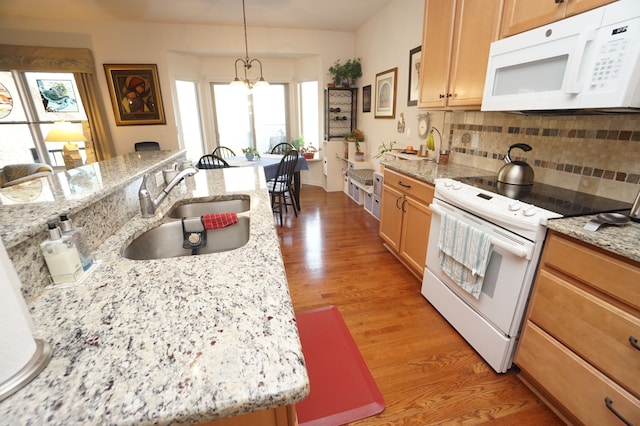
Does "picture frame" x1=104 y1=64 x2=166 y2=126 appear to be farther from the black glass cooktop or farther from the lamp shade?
the black glass cooktop

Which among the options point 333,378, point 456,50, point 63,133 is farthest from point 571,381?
point 63,133

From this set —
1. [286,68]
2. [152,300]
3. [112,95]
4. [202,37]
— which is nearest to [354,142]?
[286,68]

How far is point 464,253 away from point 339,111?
3.89 meters

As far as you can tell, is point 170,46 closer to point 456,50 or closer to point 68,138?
point 68,138

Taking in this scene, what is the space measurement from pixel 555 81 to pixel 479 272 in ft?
3.28

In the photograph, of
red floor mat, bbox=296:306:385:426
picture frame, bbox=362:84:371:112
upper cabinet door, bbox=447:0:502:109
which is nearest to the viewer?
red floor mat, bbox=296:306:385:426

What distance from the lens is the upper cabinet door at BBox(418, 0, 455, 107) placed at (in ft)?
6.72

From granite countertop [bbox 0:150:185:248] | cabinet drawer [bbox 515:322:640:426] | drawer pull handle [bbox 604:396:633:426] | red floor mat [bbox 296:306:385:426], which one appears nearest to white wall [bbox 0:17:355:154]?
granite countertop [bbox 0:150:185:248]

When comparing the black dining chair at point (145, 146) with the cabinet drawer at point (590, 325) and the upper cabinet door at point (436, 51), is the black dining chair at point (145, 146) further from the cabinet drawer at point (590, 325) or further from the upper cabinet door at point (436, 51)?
the cabinet drawer at point (590, 325)

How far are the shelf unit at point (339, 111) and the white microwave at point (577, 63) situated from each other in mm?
3451

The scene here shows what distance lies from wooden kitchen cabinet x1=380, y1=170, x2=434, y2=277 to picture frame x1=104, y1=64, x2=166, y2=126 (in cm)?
392

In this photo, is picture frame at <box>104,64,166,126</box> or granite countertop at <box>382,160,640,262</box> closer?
granite countertop at <box>382,160,640,262</box>

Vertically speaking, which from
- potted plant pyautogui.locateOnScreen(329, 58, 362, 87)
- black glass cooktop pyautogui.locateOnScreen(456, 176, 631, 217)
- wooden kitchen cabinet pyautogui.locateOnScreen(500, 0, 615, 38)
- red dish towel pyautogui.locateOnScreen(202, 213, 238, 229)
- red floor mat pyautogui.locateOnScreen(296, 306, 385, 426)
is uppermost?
potted plant pyautogui.locateOnScreen(329, 58, 362, 87)

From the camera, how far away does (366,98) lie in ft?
14.7
